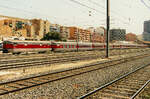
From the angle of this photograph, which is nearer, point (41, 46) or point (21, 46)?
point (21, 46)

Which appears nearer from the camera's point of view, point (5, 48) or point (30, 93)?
point (30, 93)

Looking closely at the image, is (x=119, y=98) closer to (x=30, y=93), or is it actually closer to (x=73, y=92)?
(x=73, y=92)

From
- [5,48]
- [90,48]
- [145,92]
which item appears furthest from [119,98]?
[90,48]

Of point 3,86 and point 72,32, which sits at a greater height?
point 72,32

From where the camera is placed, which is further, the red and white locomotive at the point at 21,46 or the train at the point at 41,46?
the train at the point at 41,46

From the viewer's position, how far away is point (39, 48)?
38562mm

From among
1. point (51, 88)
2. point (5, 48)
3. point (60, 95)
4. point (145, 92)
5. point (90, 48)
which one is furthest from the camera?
point (90, 48)

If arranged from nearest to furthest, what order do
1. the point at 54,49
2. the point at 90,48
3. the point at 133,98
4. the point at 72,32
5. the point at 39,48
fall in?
the point at 133,98, the point at 39,48, the point at 54,49, the point at 90,48, the point at 72,32

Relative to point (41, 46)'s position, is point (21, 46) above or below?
above

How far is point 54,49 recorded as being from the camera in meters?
A: 42.8

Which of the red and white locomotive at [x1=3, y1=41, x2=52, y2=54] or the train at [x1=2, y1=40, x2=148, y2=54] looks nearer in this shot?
the red and white locomotive at [x1=3, y1=41, x2=52, y2=54]

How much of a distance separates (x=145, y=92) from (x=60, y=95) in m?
4.14

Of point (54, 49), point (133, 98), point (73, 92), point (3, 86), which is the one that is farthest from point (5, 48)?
point (133, 98)

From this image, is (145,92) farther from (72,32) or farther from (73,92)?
(72,32)
